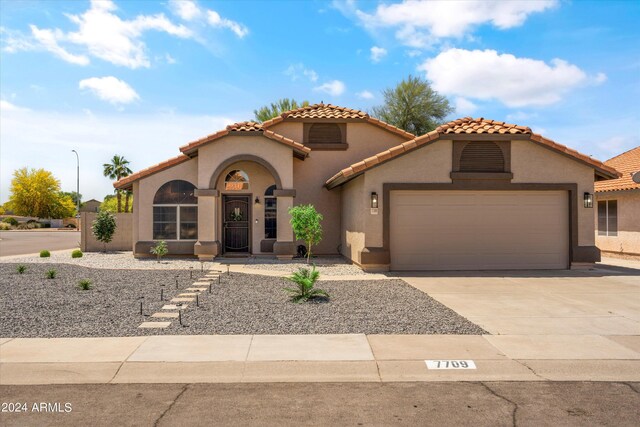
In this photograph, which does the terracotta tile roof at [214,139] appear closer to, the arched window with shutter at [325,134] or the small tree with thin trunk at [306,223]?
the arched window with shutter at [325,134]

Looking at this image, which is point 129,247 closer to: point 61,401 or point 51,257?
point 51,257

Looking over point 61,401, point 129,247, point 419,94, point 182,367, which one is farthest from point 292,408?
point 419,94

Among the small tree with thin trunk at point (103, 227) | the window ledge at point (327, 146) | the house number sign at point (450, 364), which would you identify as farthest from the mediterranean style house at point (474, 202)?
the small tree with thin trunk at point (103, 227)

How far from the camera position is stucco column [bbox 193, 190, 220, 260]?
687 inches

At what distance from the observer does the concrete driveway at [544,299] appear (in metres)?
7.97

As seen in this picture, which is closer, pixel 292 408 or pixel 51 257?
pixel 292 408

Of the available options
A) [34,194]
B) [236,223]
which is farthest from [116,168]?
[236,223]

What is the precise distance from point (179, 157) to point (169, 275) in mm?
6212

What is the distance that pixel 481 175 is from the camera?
14.7 metres

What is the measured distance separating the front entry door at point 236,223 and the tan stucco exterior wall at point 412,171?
5.99 metres

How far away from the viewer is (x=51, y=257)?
19797mm

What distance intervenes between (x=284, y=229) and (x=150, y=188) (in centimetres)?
538

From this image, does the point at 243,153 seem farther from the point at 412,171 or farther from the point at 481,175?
the point at 481,175

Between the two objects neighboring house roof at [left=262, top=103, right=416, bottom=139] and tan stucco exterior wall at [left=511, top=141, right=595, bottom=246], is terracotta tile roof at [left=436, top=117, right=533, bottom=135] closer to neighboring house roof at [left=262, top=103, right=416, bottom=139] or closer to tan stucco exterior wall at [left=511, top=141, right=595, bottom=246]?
tan stucco exterior wall at [left=511, top=141, right=595, bottom=246]
